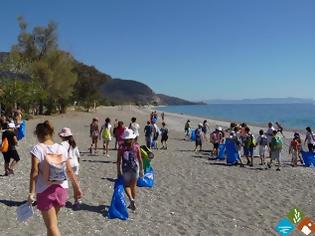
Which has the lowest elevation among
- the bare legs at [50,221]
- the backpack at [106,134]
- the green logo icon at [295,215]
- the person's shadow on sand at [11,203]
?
the green logo icon at [295,215]

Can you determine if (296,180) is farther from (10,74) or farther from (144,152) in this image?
(10,74)

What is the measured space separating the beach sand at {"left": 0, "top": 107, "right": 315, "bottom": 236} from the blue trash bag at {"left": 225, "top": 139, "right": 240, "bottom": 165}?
540mm

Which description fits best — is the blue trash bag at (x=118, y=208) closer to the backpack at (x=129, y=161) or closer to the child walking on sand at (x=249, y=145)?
the backpack at (x=129, y=161)

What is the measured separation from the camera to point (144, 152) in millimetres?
9945

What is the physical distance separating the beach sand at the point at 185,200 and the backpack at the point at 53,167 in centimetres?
244

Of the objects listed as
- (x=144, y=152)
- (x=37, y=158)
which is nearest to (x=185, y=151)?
(x=144, y=152)

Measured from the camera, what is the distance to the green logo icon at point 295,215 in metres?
8.63

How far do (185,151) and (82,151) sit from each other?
4.94 m

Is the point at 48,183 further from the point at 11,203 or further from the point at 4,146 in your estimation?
the point at 4,146

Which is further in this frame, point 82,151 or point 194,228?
point 82,151

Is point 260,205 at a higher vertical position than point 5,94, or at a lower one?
lower

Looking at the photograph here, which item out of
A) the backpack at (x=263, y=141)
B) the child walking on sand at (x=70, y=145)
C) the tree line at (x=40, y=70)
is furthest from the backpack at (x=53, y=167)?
the tree line at (x=40, y=70)

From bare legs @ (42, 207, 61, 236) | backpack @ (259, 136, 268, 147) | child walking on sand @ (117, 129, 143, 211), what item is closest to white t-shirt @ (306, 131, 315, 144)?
backpack @ (259, 136, 268, 147)

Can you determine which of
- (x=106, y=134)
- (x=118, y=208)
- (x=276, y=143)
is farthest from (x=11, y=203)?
(x=276, y=143)
